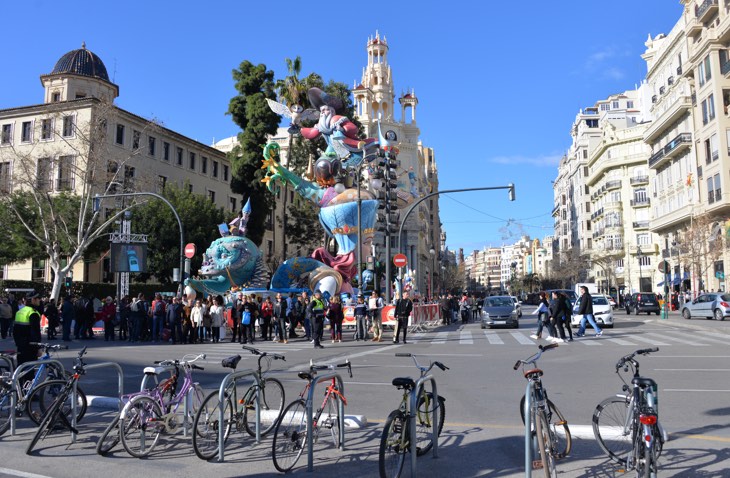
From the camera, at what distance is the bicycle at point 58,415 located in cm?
656

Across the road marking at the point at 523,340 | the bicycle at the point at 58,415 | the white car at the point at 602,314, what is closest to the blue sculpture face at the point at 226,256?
the road marking at the point at 523,340

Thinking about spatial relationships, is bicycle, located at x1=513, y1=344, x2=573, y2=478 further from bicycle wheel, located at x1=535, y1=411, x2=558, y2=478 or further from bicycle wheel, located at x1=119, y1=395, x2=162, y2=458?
bicycle wheel, located at x1=119, y1=395, x2=162, y2=458

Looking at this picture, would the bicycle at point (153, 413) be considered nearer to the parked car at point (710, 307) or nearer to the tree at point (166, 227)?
the parked car at point (710, 307)

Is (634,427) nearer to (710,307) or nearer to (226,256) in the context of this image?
(226,256)

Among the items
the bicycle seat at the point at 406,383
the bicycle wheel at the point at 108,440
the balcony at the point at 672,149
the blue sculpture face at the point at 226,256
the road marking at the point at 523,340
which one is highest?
the balcony at the point at 672,149

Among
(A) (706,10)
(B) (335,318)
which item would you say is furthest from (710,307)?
(A) (706,10)

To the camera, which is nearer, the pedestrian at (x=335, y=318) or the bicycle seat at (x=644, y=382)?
the bicycle seat at (x=644, y=382)

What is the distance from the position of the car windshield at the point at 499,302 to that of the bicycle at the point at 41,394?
78.6 ft

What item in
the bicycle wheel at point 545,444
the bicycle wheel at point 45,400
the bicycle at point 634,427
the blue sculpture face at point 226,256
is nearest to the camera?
the bicycle at point 634,427

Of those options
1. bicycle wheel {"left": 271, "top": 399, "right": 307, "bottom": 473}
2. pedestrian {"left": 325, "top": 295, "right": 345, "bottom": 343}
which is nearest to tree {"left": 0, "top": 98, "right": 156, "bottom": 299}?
pedestrian {"left": 325, "top": 295, "right": 345, "bottom": 343}

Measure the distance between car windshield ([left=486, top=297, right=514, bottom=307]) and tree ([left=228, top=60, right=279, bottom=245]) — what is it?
773 inches

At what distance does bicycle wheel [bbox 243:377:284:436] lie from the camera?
700 centimetres

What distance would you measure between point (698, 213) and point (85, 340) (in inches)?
1790

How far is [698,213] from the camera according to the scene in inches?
1876
